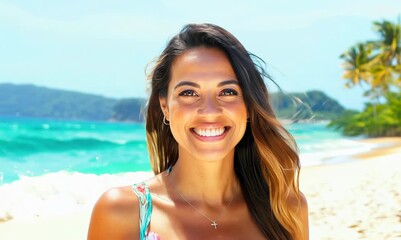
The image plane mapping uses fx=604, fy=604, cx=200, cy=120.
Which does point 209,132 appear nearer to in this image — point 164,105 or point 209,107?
point 209,107

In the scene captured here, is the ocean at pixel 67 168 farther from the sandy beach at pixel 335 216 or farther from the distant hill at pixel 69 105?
the distant hill at pixel 69 105

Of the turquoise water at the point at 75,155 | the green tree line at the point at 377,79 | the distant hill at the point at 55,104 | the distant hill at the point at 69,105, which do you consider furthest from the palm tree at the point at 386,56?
the distant hill at the point at 55,104

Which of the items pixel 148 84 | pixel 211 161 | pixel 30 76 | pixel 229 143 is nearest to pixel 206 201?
pixel 211 161

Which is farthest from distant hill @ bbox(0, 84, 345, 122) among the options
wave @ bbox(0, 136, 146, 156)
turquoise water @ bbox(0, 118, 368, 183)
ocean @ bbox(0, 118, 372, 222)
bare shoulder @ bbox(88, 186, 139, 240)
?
bare shoulder @ bbox(88, 186, 139, 240)

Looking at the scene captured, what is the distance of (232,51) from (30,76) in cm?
9662

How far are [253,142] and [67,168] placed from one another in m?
21.3

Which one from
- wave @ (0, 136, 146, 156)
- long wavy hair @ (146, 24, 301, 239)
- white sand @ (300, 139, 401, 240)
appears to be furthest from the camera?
wave @ (0, 136, 146, 156)

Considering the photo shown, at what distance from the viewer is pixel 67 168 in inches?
915

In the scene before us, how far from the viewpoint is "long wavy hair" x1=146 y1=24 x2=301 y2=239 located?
2389 millimetres

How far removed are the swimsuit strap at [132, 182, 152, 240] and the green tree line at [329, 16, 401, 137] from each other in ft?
112

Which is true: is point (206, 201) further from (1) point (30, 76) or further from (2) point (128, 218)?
(1) point (30, 76)

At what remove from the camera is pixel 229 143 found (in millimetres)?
2346

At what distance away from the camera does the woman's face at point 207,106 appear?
2283 millimetres

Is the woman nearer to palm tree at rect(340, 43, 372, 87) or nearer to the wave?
the wave
